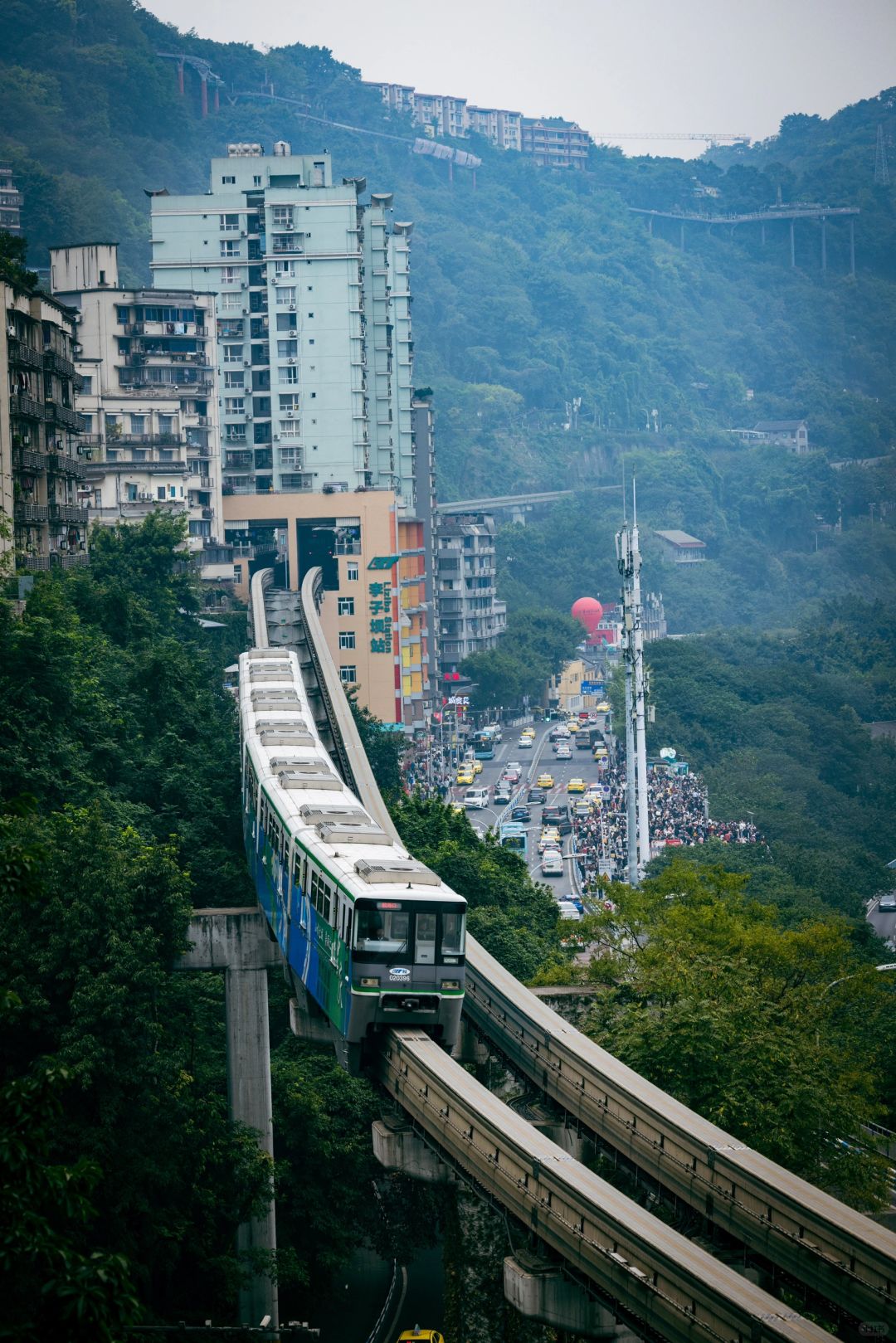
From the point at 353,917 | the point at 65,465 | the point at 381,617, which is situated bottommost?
the point at 353,917

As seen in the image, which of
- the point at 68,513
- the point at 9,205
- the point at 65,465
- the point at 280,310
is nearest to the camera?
the point at 65,465

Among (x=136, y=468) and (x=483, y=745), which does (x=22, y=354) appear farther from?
(x=483, y=745)

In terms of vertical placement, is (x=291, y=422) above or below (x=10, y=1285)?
above

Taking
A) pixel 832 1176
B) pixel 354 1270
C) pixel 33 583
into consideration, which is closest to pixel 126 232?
pixel 33 583

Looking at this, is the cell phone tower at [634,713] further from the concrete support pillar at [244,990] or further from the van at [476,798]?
the concrete support pillar at [244,990]

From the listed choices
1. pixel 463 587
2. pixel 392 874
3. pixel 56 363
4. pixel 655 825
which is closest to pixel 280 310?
pixel 655 825

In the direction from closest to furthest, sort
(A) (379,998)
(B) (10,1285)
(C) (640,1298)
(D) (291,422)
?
1. (C) (640,1298)
2. (B) (10,1285)
3. (A) (379,998)
4. (D) (291,422)

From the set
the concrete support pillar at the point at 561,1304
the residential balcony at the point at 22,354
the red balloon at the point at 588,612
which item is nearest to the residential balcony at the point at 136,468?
the residential balcony at the point at 22,354

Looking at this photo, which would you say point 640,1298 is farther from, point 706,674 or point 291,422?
point 706,674
